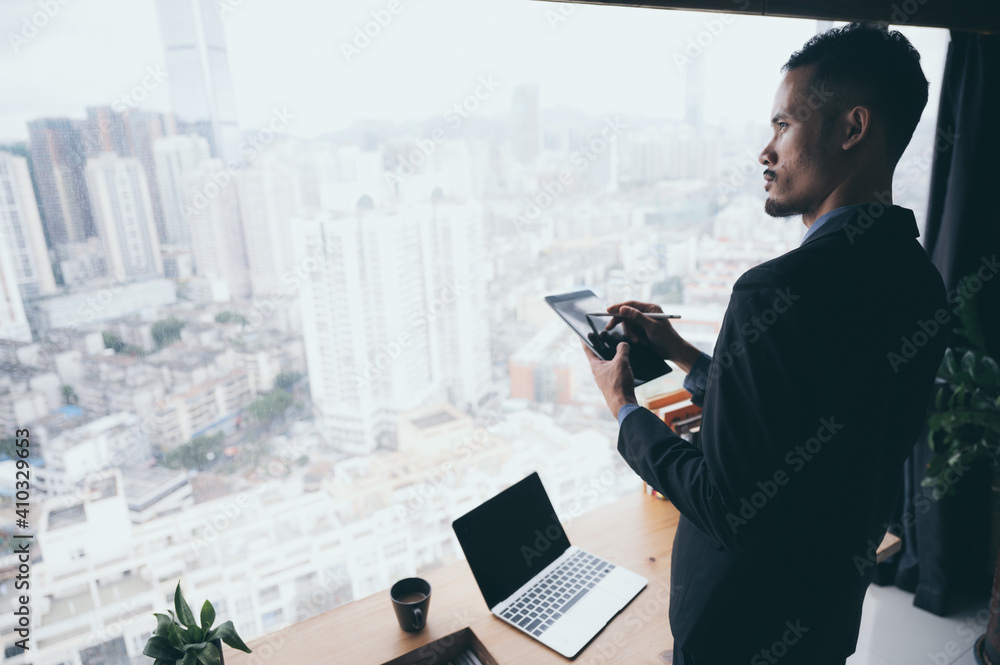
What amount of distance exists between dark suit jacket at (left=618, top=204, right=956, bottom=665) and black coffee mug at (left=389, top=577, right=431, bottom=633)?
0.54 meters

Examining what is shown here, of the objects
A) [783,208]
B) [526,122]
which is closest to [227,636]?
[783,208]

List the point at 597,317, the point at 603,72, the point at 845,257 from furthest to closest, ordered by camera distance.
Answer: the point at 603,72, the point at 597,317, the point at 845,257

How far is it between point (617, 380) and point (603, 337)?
172 millimetres

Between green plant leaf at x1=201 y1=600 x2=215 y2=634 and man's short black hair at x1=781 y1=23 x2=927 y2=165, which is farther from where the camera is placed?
green plant leaf at x1=201 y1=600 x2=215 y2=634

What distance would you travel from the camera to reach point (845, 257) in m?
0.83

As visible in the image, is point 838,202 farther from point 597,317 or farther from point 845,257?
point 597,317

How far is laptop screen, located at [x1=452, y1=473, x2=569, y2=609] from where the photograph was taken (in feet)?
4.34

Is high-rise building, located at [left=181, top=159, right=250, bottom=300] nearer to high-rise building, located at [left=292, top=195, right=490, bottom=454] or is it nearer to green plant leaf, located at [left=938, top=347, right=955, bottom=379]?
high-rise building, located at [left=292, top=195, right=490, bottom=454]

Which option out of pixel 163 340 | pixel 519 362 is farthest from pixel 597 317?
pixel 163 340

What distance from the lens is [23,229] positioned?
106 cm

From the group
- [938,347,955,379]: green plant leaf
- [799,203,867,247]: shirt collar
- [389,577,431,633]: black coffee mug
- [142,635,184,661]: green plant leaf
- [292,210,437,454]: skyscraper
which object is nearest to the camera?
[799,203,867,247]: shirt collar

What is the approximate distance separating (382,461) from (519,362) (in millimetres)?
487

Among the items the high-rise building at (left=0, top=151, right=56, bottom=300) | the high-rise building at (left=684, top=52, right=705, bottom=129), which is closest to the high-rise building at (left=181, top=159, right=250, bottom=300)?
the high-rise building at (left=0, top=151, right=56, bottom=300)

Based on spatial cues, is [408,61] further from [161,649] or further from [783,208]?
[161,649]
